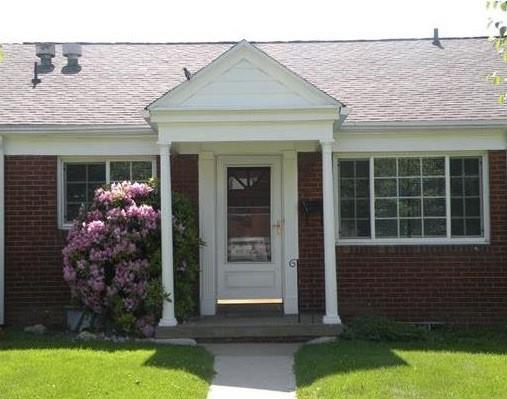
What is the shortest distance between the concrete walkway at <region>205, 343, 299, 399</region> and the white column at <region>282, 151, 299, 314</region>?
5.44 ft

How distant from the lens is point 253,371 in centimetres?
851

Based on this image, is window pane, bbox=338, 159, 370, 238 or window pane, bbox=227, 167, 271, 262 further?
window pane, bbox=227, 167, 271, 262

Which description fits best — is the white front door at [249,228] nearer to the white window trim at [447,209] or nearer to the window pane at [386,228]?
the white window trim at [447,209]

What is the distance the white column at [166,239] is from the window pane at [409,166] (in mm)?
3648

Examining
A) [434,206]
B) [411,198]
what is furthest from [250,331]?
[434,206]

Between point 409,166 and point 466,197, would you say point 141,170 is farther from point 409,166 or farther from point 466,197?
point 466,197

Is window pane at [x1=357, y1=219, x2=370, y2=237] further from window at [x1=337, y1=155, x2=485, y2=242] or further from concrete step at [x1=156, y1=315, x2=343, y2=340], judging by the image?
concrete step at [x1=156, y1=315, x2=343, y2=340]

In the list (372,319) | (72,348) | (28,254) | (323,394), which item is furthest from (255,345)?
(28,254)

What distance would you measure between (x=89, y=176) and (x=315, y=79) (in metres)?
4.07

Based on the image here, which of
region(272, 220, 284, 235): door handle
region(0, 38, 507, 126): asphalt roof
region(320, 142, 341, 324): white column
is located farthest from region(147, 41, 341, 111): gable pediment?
region(272, 220, 284, 235): door handle

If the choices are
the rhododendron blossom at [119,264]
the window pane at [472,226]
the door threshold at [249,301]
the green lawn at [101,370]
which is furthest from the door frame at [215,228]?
the window pane at [472,226]

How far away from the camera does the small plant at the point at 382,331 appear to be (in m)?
9.99

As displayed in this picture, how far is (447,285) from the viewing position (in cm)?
1146

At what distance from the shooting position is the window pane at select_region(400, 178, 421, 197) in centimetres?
1169
